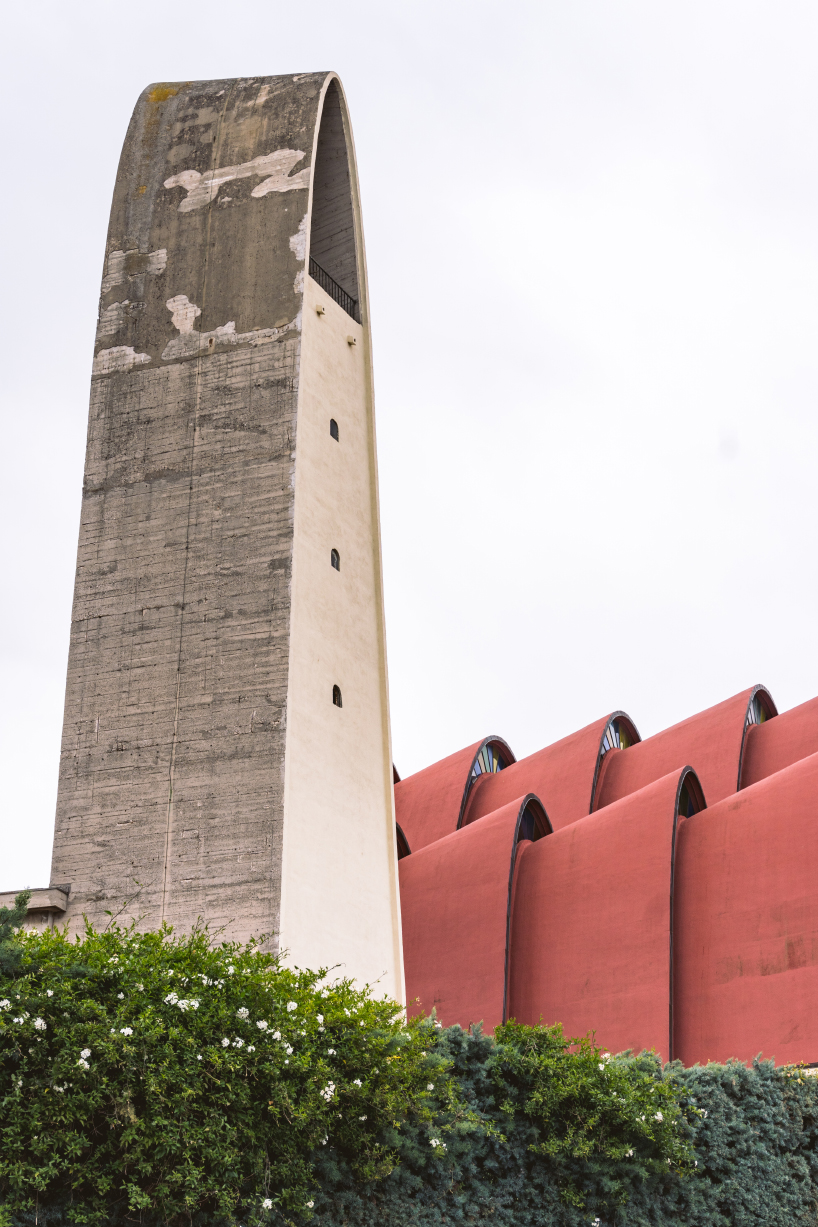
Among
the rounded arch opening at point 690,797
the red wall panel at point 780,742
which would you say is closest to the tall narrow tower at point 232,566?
the rounded arch opening at point 690,797

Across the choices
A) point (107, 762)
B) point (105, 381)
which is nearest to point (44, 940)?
point (107, 762)

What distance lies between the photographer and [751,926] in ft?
70.8

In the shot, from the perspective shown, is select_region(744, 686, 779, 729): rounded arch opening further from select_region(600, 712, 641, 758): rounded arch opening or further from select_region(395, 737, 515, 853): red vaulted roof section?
select_region(395, 737, 515, 853): red vaulted roof section

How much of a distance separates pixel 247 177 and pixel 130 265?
7.76 feet

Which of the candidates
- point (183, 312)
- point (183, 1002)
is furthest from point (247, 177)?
point (183, 1002)

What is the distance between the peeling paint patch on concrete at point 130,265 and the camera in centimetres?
2083

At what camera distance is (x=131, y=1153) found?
861 centimetres

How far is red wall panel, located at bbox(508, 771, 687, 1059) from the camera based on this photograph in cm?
2200

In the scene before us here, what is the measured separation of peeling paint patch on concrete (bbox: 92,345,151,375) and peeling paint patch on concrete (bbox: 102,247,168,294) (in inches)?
46.4

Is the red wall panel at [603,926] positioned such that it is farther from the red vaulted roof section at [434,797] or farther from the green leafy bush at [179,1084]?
the green leafy bush at [179,1084]

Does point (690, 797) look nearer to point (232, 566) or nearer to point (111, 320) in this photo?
point (232, 566)

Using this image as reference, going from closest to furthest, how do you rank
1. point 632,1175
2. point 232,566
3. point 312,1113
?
point 312,1113 → point 632,1175 → point 232,566

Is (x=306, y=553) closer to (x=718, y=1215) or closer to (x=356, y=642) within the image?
(x=356, y=642)

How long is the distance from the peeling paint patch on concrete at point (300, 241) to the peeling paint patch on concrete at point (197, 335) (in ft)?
3.41
